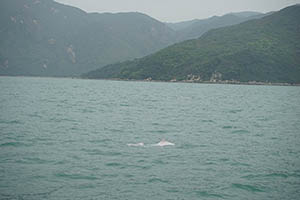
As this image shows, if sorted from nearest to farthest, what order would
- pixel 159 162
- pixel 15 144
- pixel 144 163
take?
pixel 144 163 → pixel 159 162 → pixel 15 144

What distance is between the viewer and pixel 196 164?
23.8 meters

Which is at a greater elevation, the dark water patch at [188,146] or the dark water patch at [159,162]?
the dark water patch at [188,146]

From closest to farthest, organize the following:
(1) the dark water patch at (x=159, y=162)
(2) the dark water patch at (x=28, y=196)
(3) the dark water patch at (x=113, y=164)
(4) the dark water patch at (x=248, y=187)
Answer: (2) the dark water patch at (x=28, y=196) < (4) the dark water patch at (x=248, y=187) < (3) the dark water patch at (x=113, y=164) < (1) the dark water patch at (x=159, y=162)

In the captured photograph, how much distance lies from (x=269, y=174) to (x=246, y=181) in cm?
268

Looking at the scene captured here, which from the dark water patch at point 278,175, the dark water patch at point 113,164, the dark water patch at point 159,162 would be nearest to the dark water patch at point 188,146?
the dark water patch at point 159,162

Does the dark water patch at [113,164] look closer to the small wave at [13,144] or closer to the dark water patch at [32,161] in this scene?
the dark water patch at [32,161]

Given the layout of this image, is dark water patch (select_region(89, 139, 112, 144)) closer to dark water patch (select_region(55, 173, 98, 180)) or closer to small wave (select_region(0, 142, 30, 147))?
small wave (select_region(0, 142, 30, 147))

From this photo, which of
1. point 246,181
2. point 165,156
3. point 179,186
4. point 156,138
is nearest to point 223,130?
point 156,138

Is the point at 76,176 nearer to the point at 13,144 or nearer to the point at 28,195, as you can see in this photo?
the point at 28,195

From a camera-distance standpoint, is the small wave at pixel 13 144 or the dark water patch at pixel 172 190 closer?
the dark water patch at pixel 172 190

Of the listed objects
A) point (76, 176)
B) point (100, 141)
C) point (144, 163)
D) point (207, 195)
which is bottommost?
Result: point (207, 195)

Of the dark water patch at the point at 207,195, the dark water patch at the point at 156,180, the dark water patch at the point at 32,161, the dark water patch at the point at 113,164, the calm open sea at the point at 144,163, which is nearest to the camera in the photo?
the dark water patch at the point at 207,195

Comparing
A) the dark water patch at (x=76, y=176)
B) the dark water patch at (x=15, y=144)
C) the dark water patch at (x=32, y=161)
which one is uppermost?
the dark water patch at (x=15, y=144)


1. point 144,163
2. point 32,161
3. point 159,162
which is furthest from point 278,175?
point 32,161
